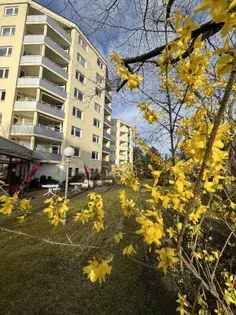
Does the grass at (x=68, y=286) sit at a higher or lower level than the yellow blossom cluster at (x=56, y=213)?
lower

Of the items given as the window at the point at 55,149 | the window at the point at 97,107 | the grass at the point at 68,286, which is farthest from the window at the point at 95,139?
the grass at the point at 68,286

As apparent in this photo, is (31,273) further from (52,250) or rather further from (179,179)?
(179,179)

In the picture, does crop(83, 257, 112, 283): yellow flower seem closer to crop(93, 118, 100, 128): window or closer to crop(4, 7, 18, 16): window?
crop(4, 7, 18, 16): window

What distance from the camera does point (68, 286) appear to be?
15.8ft

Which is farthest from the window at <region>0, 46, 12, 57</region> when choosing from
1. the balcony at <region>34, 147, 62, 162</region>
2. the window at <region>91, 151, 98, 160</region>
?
the window at <region>91, 151, 98, 160</region>

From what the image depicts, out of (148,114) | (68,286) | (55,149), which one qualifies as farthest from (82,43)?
(148,114)

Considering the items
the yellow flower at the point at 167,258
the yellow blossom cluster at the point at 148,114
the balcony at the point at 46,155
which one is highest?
the balcony at the point at 46,155

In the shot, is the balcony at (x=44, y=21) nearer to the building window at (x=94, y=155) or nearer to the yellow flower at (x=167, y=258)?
the building window at (x=94, y=155)

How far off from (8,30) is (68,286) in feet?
101

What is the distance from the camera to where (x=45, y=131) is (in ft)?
92.9

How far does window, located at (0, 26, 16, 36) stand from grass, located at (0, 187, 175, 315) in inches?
1101

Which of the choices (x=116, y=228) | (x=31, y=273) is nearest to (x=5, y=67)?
(x=116, y=228)

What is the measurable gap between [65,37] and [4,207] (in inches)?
1322

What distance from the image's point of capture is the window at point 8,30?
2902 cm
